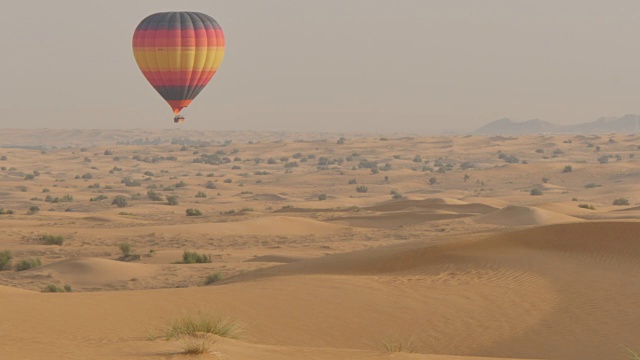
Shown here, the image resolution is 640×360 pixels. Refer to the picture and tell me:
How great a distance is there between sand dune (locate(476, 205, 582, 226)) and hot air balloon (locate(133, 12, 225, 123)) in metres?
14.1

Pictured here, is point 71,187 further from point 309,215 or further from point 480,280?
point 480,280

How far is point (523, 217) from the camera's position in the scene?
39.8 m

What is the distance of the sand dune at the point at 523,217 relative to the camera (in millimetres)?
39375

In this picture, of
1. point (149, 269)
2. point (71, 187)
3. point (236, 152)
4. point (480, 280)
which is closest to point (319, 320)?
point (480, 280)

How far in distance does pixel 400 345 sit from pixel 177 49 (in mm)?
32904

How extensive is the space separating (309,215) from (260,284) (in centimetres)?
2759

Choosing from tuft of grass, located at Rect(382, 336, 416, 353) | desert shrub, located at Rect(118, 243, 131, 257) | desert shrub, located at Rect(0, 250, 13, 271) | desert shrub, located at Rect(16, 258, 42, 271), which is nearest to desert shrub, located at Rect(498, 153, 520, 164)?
desert shrub, located at Rect(118, 243, 131, 257)

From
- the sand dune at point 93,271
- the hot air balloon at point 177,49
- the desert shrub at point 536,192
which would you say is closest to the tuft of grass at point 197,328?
the sand dune at point 93,271

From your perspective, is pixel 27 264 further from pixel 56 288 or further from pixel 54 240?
pixel 56 288

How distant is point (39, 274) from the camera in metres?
27.6

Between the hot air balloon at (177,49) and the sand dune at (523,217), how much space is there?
14.1 m

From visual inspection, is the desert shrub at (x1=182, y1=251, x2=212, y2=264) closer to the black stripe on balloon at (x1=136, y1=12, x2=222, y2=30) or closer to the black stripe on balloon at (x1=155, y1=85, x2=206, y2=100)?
the black stripe on balloon at (x1=136, y1=12, x2=222, y2=30)

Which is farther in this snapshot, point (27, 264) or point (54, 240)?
point (54, 240)

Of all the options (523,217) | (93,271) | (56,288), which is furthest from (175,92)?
(56,288)
